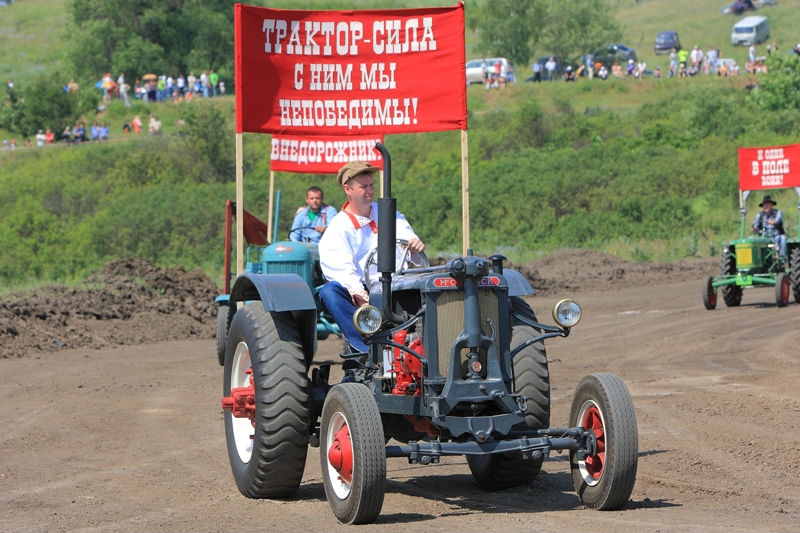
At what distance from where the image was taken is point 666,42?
7369cm

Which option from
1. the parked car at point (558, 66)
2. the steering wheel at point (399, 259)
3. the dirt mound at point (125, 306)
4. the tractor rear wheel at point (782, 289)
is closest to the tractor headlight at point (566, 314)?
the steering wheel at point (399, 259)

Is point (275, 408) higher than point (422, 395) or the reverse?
the reverse

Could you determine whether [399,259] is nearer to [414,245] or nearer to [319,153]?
[414,245]

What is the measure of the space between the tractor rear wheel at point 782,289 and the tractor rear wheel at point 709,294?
97 centimetres

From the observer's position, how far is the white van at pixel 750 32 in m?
71.9

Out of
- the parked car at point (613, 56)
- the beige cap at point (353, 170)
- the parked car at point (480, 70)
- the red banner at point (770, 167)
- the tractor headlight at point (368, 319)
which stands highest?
the parked car at point (613, 56)

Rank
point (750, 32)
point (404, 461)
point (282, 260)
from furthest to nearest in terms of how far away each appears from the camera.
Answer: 1. point (750, 32)
2. point (282, 260)
3. point (404, 461)

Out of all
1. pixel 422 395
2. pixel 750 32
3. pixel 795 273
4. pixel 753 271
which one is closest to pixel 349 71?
pixel 422 395

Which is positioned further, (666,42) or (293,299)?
(666,42)

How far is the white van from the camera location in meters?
71.9

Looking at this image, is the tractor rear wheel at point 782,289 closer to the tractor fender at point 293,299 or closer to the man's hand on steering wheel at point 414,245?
the man's hand on steering wheel at point 414,245

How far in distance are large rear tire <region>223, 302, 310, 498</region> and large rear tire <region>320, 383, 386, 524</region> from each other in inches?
17.3

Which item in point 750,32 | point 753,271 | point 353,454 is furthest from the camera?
point 750,32

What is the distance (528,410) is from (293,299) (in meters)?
1.47
